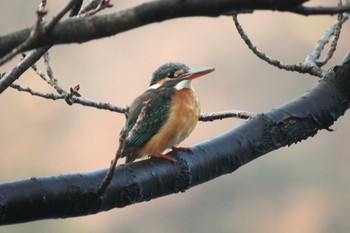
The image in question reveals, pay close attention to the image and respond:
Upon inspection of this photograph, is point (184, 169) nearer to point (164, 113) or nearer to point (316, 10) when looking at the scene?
point (164, 113)

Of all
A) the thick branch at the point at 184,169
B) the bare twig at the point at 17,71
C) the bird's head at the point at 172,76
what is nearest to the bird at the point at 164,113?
the bird's head at the point at 172,76

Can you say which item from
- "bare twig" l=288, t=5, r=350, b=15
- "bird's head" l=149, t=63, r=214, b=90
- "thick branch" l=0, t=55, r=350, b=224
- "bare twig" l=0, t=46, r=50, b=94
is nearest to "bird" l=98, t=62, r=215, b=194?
"bird's head" l=149, t=63, r=214, b=90

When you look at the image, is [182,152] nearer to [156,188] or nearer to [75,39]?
[156,188]

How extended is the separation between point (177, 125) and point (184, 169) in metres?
0.43

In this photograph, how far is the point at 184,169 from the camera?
130 centimetres

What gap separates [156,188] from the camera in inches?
48.8

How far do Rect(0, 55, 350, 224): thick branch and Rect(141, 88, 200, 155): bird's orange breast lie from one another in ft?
0.90

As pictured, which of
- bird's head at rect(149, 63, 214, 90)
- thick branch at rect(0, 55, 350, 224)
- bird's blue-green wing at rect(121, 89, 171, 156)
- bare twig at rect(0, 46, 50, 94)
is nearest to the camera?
thick branch at rect(0, 55, 350, 224)

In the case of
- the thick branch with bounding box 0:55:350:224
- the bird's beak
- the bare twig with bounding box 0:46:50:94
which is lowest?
the thick branch with bounding box 0:55:350:224

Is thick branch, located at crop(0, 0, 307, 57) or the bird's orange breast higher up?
the bird's orange breast

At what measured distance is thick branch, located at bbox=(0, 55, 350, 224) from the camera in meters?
1.06

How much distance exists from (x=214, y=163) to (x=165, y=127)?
39 centimetres

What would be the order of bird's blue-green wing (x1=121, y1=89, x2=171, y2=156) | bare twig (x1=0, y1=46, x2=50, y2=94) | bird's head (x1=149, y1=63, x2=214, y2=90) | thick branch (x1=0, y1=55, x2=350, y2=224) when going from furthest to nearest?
bird's head (x1=149, y1=63, x2=214, y2=90) → bird's blue-green wing (x1=121, y1=89, x2=171, y2=156) → bare twig (x1=0, y1=46, x2=50, y2=94) → thick branch (x1=0, y1=55, x2=350, y2=224)

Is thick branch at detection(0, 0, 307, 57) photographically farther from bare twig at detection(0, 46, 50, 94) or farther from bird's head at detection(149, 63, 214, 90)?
bird's head at detection(149, 63, 214, 90)
